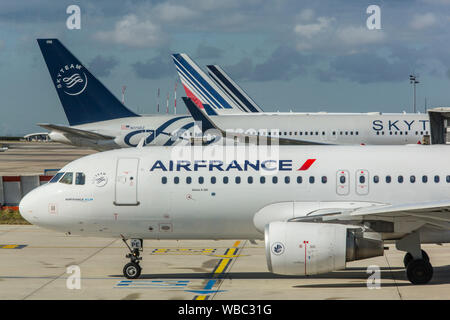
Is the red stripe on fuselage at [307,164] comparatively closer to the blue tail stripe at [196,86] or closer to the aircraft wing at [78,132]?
the aircraft wing at [78,132]

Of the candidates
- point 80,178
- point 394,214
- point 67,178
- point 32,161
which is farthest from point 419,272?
point 32,161

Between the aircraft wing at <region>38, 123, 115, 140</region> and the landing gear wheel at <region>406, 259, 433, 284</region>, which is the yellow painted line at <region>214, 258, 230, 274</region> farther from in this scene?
the aircraft wing at <region>38, 123, 115, 140</region>

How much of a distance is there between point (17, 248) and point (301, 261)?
11323 mm

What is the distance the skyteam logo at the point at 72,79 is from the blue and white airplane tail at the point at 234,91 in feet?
90.4

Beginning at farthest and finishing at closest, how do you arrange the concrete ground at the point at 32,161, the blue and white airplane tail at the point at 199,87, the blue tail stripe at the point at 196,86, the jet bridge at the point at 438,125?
the blue tail stripe at the point at 196,86, the blue and white airplane tail at the point at 199,87, the concrete ground at the point at 32,161, the jet bridge at the point at 438,125

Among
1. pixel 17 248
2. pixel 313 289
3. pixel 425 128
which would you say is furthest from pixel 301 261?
pixel 425 128

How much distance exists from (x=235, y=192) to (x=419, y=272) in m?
4.99

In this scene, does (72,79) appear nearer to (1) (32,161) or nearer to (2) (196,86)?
(2) (196,86)

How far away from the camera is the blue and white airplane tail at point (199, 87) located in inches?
2383

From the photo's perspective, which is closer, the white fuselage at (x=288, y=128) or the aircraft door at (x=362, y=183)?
the aircraft door at (x=362, y=183)

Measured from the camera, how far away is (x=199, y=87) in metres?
61.4

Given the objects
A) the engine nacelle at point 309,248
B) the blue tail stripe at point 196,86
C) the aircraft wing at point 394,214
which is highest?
the blue tail stripe at point 196,86

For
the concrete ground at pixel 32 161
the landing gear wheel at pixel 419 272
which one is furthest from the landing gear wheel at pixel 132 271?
the concrete ground at pixel 32 161
